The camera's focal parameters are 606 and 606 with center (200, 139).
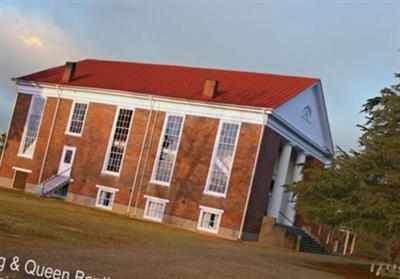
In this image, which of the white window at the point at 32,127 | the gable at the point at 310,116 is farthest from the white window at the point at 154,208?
the white window at the point at 32,127

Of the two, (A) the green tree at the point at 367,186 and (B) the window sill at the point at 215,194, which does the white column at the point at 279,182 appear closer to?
(B) the window sill at the point at 215,194

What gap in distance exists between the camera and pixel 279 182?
37344mm

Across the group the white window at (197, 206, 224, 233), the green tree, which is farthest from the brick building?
the green tree

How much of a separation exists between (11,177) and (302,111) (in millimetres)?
20572

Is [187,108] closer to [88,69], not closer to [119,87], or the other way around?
[119,87]

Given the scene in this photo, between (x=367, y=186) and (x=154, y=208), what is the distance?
17737mm

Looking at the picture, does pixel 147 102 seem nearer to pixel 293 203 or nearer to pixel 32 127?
pixel 32 127

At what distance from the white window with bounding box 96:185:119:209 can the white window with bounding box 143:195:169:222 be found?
2.64 meters

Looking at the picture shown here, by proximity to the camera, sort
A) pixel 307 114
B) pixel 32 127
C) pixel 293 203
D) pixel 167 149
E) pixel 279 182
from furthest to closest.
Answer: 1. pixel 32 127
2. pixel 293 203
3. pixel 307 114
4. pixel 279 182
5. pixel 167 149

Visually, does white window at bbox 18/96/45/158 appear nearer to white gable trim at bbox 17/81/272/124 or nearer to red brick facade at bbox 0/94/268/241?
red brick facade at bbox 0/94/268/241

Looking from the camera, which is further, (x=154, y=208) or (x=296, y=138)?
(x=296, y=138)

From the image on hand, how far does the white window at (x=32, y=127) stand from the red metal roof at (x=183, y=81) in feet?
5.34

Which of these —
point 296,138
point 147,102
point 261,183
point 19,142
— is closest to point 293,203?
point 296,138

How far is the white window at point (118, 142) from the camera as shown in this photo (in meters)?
38.2
